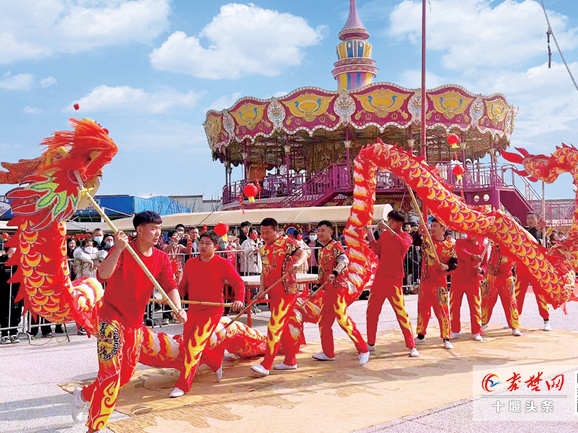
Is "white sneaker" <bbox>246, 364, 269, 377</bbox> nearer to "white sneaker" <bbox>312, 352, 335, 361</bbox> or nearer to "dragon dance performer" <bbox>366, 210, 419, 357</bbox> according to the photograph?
"white sneaker" <bbox>312, 352, 335, 361</bbox>

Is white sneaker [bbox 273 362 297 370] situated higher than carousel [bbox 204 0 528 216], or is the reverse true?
carousel [bbox 204 0 528 216]

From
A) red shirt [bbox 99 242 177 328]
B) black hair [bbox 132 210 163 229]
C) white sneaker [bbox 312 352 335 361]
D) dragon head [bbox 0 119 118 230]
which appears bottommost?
white sneaker [bbox 312 352 335 361]

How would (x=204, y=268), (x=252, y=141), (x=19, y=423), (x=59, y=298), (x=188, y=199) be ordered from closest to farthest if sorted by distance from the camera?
(x=59, y=298) < (x=19, y=423) < (x=204, y=268) < (x=252, y=141) < (x=188, y=199)

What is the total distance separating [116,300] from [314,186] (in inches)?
659

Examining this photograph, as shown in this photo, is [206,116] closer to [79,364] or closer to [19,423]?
[79,364]

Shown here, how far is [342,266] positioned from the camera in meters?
5.99

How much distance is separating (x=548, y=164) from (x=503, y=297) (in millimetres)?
2040

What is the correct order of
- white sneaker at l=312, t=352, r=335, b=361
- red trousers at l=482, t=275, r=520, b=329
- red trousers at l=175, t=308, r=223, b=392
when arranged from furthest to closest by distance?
red trousers at l=482, t=275, r=520, b=329 → white sneaker at l=312, t=352, r=335, b=361 → red trousers at l=175, t=308, r=223, b=392

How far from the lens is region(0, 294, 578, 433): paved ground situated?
3846mm

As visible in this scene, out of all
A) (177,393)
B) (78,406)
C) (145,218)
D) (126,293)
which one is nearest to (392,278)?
(177,393)

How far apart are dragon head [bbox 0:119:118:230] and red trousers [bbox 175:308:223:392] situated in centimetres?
159

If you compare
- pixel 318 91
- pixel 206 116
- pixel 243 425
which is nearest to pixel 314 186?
pixel 318 91

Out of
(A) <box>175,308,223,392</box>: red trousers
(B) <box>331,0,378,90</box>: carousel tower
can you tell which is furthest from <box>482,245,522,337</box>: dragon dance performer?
(B) <box>331,0,378,90</box>: carousel tower

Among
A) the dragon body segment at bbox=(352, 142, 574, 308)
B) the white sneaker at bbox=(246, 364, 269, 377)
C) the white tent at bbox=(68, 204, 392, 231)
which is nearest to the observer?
the white sneaker at bbox=(246, 364, 269, 377)
